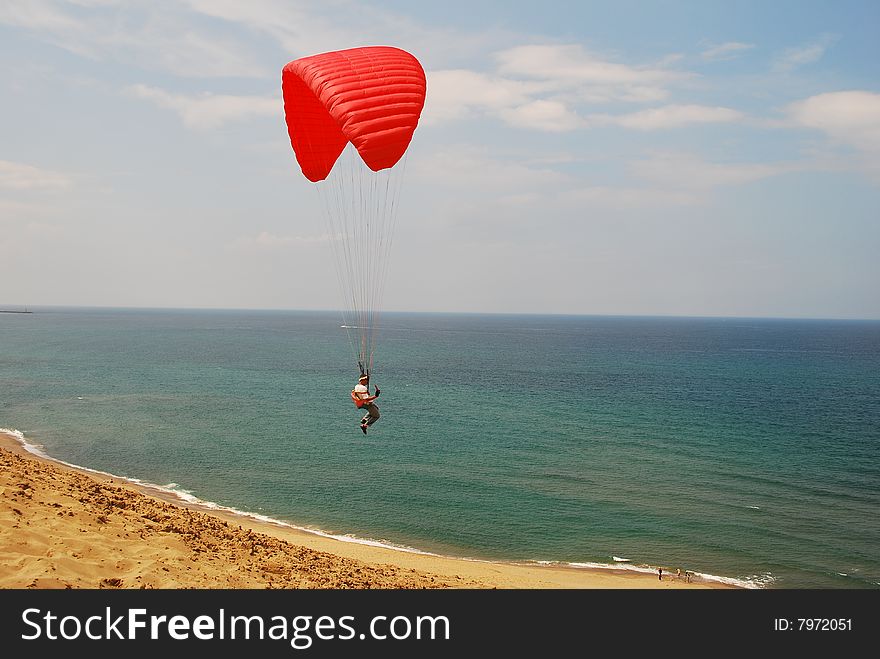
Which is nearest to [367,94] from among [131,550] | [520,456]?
[131,550]

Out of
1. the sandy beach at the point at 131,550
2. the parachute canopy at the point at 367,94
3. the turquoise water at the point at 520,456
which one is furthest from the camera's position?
the turquoise water at the point at 520,456

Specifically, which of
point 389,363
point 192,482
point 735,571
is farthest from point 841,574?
point 389,363

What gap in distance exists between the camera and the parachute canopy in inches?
427

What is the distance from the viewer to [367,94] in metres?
11.1

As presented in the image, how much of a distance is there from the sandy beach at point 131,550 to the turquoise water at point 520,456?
26.3 ft

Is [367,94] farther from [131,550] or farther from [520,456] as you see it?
[520,456]

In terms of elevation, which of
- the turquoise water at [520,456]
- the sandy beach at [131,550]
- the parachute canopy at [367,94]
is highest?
the parachute canopy at [367,94]

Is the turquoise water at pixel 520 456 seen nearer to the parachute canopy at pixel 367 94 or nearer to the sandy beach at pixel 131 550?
the sandy beach at pixel 131 550

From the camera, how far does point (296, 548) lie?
13.6 metres

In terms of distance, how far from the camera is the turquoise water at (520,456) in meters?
22.0

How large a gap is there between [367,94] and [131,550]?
9.34 metres

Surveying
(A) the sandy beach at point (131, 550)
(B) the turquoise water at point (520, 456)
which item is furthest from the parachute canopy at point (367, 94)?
(B) the turquoise water at point (520, 456)

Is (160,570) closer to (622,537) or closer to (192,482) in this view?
(622,537)

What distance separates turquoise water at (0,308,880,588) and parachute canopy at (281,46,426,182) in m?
15.3
